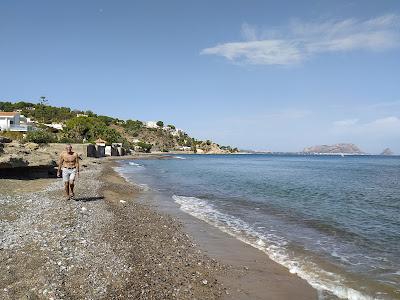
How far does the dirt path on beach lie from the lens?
7441mm

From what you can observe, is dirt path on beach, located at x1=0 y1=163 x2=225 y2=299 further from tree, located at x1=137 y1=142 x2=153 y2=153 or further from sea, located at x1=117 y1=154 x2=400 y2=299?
tree, located at x1=137 y1=142 x2=153 y2=153

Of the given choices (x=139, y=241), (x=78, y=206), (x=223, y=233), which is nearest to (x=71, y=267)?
(x=139, y=241)

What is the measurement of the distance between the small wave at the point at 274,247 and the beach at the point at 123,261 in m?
0.41

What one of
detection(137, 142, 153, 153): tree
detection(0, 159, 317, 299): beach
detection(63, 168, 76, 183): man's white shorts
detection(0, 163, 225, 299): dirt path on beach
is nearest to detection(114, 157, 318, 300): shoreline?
detection(0, 159, 317, 299): beach

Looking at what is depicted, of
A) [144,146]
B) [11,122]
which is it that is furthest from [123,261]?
[144,146]

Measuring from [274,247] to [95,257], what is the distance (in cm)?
623

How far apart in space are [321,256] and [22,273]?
8.65m

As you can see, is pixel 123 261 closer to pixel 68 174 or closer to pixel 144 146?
pixel 68 174

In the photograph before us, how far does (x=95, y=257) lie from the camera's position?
9.30 metres

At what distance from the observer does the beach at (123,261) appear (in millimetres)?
7574

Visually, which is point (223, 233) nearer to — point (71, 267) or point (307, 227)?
point (307, 227)

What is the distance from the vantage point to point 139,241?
38.3ft

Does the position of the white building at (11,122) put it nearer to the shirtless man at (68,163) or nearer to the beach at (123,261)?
the shirtless man at (68,163)

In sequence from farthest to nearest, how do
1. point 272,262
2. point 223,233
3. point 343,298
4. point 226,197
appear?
point 226,197, point 223,233, point 272,262, point 343,298
